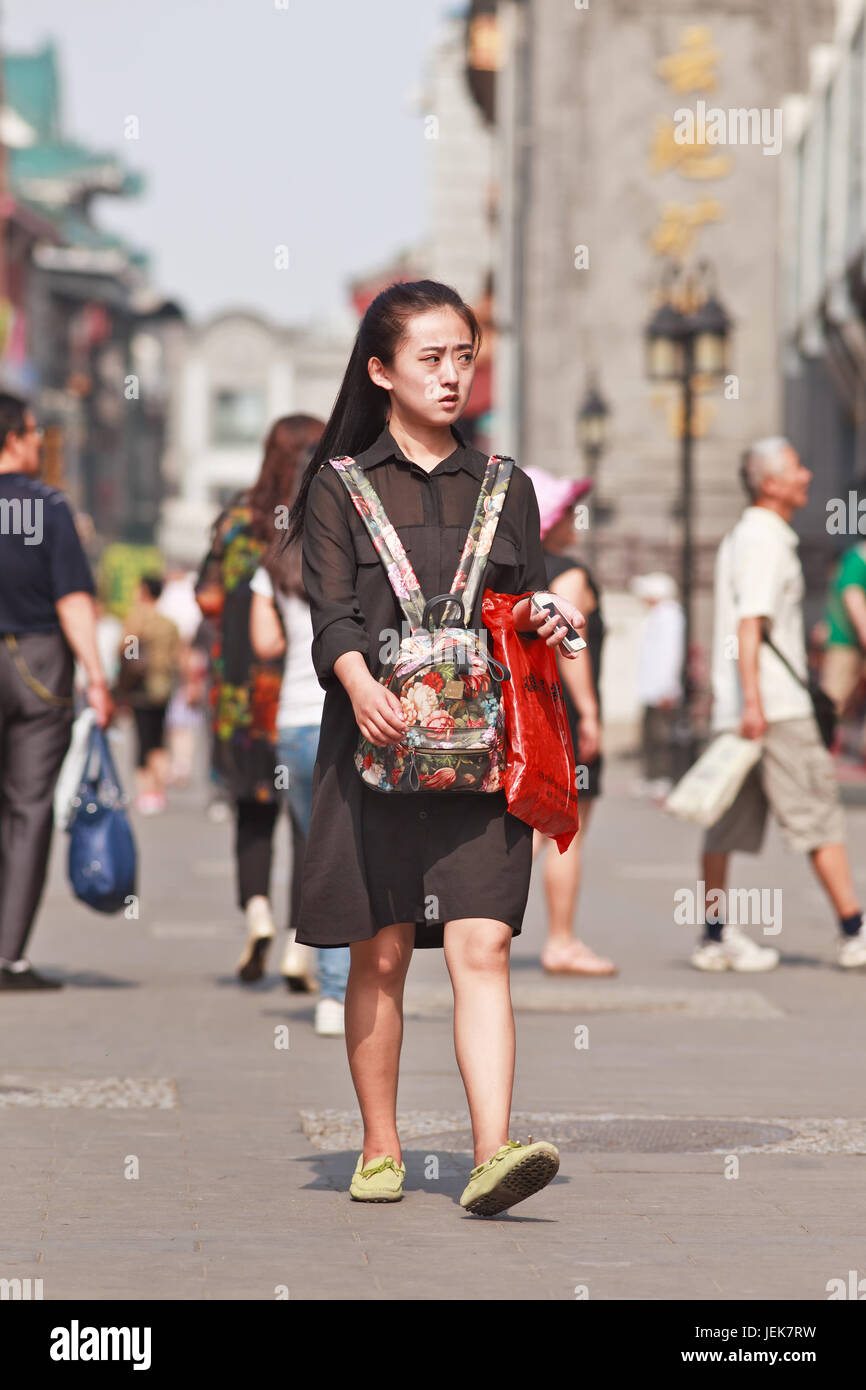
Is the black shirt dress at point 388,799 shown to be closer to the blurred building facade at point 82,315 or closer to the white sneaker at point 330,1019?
the white sneaker at point 330,1019

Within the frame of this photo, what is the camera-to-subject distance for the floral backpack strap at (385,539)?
5.49 m

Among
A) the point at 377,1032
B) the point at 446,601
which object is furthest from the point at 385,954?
the point at 446,601

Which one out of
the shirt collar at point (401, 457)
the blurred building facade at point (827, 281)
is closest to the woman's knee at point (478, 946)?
the shirt collar at point (401, 457)

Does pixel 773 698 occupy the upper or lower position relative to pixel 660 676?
upper

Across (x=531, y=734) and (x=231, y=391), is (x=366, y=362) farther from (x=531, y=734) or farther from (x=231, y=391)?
(x=231, y=391)

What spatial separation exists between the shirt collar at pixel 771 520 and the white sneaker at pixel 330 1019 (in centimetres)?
272

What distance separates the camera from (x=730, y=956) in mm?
10297

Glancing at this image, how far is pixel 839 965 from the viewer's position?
33.8ft

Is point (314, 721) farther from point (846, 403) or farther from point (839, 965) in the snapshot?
point (846, 403)

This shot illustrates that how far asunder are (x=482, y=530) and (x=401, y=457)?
253mm

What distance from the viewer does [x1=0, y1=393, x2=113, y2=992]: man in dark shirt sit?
9406 mm
